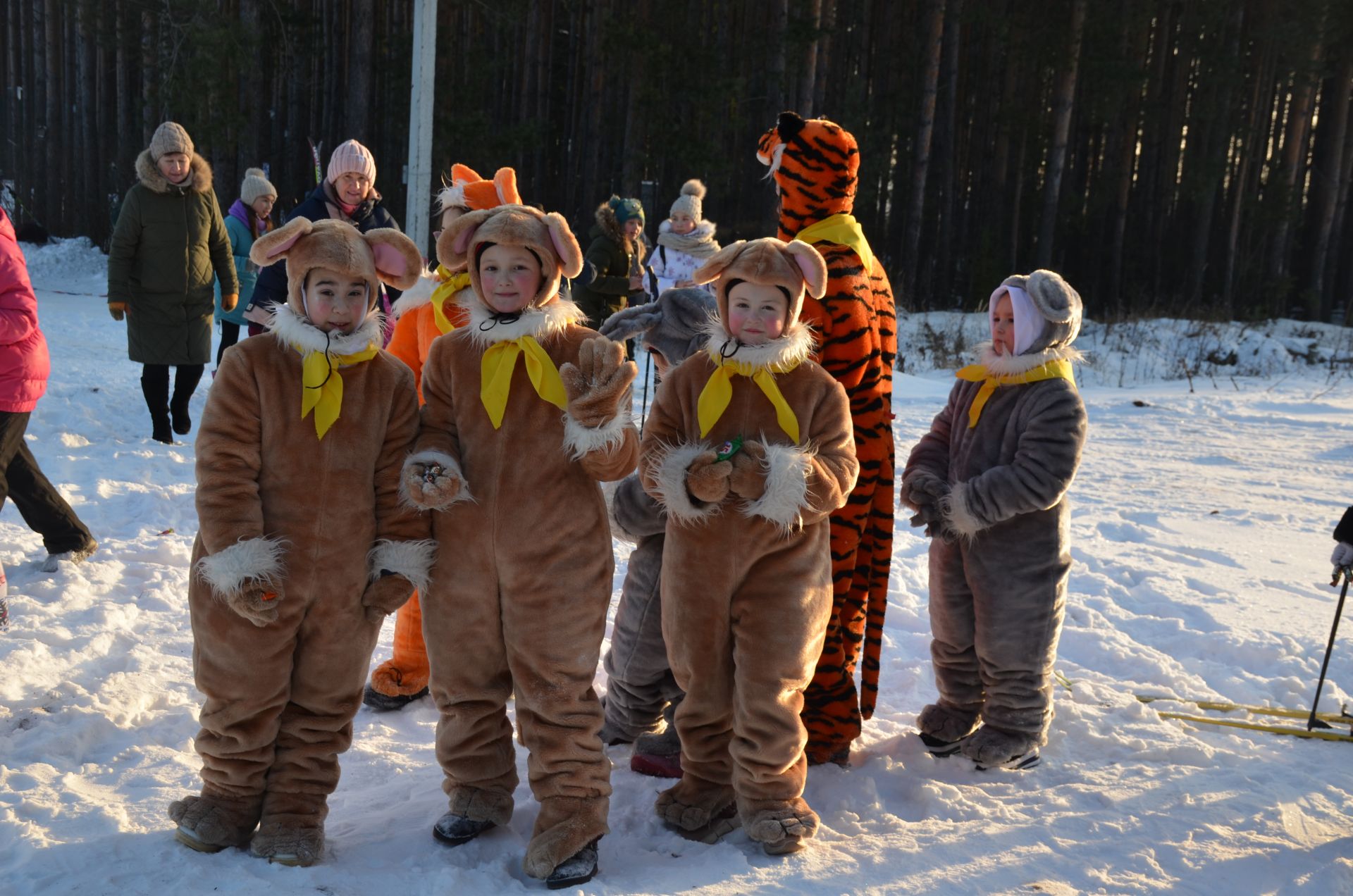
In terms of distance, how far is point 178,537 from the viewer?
17.8ft

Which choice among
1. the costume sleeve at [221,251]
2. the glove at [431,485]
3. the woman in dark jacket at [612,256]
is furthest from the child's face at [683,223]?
the glove at [431,485]

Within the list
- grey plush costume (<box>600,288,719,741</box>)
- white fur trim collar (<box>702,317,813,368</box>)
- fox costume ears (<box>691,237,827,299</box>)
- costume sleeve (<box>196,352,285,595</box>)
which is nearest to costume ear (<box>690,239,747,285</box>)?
fox costume ears (<box>691,237,827,299</box>)

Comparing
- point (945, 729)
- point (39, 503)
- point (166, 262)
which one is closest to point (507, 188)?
point (945, 729)

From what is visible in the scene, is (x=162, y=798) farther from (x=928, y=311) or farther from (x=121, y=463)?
(x=928, y=311)

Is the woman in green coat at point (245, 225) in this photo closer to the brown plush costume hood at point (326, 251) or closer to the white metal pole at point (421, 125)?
the white metal pole at point (421, 125)

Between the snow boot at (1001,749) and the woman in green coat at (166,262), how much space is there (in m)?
5.84

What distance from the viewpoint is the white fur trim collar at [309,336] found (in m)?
2.79

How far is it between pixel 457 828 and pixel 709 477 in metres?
1.23

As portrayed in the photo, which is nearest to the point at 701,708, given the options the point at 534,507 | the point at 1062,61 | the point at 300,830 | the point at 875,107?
the point at 534,507

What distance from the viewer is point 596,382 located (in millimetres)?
2793

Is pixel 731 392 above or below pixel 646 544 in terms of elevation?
above

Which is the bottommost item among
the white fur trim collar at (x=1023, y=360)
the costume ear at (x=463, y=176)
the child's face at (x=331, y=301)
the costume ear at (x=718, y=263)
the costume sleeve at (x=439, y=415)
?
the costume sleeve at (x=439, y=415)

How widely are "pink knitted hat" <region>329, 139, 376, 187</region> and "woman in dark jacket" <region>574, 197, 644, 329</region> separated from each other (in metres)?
4.47

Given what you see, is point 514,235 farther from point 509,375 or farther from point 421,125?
point 421,125
